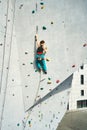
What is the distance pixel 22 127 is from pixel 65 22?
2.76m

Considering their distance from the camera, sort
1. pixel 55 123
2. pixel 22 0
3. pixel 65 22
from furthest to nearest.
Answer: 1. pixel 55 123
2. pixel 65 22
3. pixel 22 0

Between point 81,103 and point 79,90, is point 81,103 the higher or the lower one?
the lower one

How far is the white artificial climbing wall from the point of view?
282 inches

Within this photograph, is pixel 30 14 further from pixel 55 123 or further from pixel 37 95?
pixel 55 123

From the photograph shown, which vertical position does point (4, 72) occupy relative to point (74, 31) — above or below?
below

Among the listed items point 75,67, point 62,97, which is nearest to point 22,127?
point 62,97

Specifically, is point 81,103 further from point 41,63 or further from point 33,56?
point 33,56

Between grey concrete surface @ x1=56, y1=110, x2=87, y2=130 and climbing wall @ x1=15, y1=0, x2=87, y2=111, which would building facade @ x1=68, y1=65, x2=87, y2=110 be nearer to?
grey concrete surface @ x1=56, y1=110, x2=87, y2=130

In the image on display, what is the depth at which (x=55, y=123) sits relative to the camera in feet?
26.4

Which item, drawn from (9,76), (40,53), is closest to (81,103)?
(40,53)

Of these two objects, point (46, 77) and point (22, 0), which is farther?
point (46, 77)

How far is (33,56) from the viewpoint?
7.41m

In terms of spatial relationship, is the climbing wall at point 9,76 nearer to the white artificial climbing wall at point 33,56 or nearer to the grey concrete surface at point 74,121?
the white artificial climbing wall at point 33,56

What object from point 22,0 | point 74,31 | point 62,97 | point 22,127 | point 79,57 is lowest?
point 22,127
